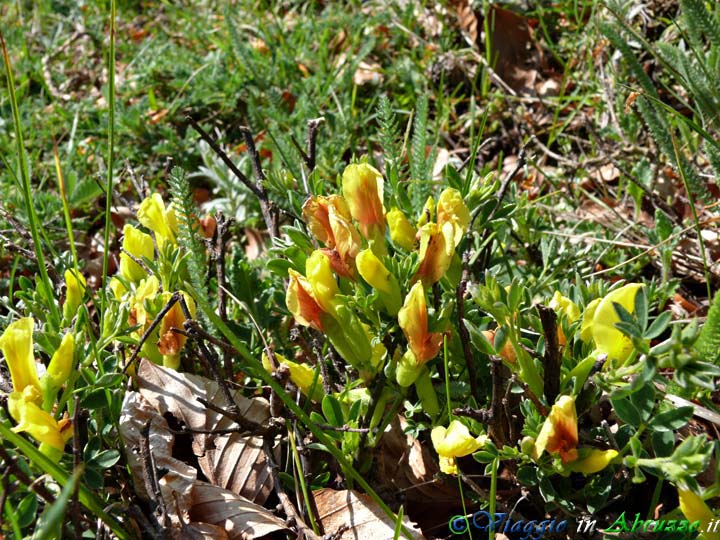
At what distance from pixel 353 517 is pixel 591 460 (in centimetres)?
47

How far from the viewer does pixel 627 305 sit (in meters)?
1.18

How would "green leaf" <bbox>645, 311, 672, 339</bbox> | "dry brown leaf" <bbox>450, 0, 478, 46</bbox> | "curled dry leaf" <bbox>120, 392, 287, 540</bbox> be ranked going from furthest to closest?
"dry brown leaf" <bbox>450, 0, 478, 46</bbox> < "curled dry leaf" <bbox>120, 392, 287, 540</bbox> < "green leaf" <bbox>645, 311, 672, 339</bbox>

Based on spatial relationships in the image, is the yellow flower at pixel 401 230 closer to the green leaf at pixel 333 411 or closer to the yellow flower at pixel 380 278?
the yellow flower at pixel 380 278

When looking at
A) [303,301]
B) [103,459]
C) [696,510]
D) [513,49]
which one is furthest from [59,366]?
[513,49]

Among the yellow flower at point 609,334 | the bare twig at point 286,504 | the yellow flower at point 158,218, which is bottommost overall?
the bare twig at point 286,504

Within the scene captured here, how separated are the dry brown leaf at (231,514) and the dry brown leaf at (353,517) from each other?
0.09 meters

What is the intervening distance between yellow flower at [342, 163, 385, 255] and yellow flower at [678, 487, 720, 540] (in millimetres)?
656

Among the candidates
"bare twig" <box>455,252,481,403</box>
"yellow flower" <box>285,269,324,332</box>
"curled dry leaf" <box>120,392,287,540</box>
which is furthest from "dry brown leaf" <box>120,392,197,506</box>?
"bare twig" <box>455,252,481,403</box>

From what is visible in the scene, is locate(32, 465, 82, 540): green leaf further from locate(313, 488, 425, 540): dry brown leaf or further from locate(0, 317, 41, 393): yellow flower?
locate(313, 488, 425, 540): dry brown leaf

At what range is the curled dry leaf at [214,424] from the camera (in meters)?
1.48

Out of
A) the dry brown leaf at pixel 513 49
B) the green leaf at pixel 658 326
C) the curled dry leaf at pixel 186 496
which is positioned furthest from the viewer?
the dry brown leaf at pixel 513 49

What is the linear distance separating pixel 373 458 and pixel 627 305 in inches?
22.6

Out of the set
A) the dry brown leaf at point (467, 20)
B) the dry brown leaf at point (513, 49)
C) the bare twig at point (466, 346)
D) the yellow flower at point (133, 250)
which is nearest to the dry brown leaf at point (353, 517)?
the bare twig at point (466, 346)

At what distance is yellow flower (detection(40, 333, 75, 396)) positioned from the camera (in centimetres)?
121
